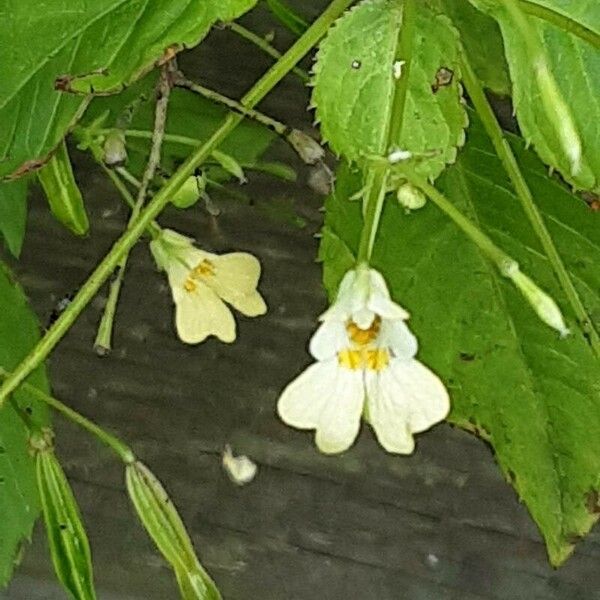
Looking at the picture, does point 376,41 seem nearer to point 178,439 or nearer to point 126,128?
point 126,128

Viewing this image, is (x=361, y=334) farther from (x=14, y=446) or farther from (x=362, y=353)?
(x=14, y=446)

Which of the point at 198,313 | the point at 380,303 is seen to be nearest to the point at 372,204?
the point at 380,303

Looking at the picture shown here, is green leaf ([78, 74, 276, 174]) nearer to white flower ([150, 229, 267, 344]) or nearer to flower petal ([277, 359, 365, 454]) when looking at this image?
white flower ([150, 229, 267, 344])

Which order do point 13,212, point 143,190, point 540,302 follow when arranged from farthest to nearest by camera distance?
point 13,212 → point 143,190 → point 540,302

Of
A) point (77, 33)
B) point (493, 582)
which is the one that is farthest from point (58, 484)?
point (493, 582)

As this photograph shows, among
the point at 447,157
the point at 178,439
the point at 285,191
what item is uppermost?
the point at 447,157

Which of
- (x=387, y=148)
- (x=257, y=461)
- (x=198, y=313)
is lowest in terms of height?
(x=257, y=461)

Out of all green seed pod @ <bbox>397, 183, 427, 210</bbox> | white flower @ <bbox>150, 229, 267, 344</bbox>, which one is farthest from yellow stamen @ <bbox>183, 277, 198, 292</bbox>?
green seed pod @ <bbox>397, 183, 427, 210</bbox>

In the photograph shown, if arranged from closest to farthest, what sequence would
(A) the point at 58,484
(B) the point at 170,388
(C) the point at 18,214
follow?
(A) the point at 58,484
(C) the point at 18,214
(B) the point at 170,388
